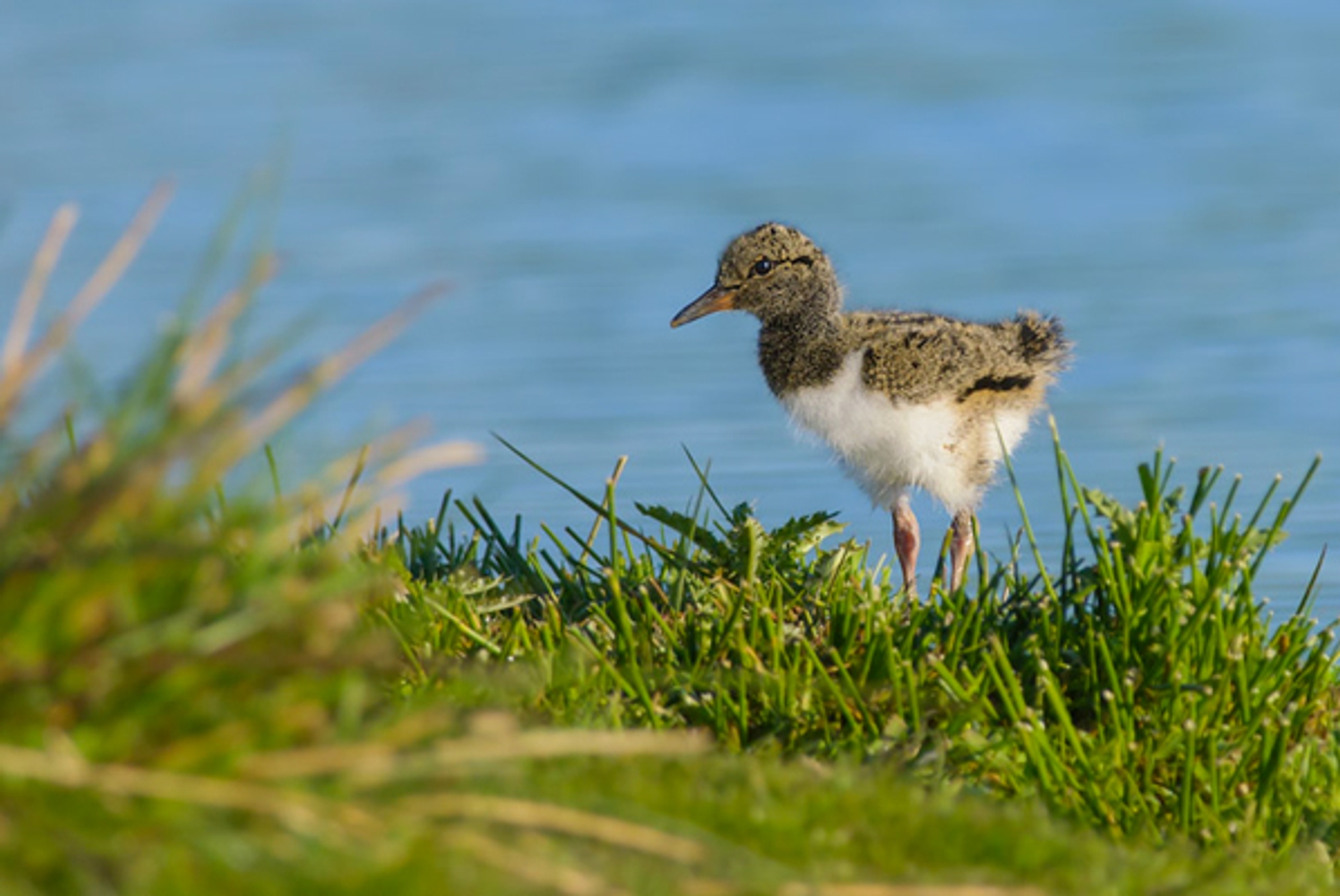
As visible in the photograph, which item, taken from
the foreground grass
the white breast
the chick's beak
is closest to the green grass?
the foreground grass

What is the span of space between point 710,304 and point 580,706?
3.37m

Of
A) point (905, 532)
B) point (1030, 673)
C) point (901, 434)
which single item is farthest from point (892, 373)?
point (1030, 673)

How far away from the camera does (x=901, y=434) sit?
7.70 meters

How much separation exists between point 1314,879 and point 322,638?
2597mm

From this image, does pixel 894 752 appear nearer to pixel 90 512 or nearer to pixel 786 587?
pixel 786 587

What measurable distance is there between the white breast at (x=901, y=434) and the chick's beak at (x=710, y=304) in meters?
0.55

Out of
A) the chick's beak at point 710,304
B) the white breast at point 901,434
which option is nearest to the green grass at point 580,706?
the white breast at point 901,434

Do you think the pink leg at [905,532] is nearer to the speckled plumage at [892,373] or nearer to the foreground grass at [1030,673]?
the speckled plumage at [892,373]

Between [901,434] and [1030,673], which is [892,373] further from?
[1030,673]

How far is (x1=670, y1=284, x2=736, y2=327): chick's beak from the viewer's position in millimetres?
8375

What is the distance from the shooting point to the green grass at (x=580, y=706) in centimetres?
317

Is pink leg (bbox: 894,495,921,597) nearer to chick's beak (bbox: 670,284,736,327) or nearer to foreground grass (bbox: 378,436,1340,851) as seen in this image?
chick's beak (bbox: 670,284,736,327)

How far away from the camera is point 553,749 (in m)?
3.26

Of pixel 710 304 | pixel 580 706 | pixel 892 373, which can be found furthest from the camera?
pixel 710 304
